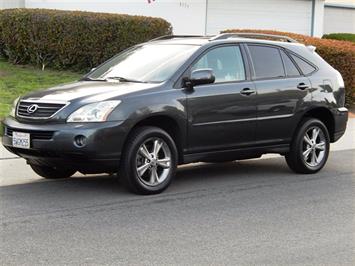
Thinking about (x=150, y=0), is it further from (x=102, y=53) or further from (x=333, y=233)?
(x=333, y=233)

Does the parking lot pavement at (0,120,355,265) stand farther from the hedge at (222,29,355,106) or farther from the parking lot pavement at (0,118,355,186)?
the hedge at (222,29,355,106)

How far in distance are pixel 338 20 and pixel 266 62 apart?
20.0 meters

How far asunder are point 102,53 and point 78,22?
0.89 m

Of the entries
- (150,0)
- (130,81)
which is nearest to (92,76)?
(130,81)

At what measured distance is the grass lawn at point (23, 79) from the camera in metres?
14.1

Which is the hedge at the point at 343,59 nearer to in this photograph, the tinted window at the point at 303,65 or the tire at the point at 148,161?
the tinted window at the point at 303,65

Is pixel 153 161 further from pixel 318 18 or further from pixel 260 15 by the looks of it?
pixel 318 18

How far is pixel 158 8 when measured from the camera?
20406 mm

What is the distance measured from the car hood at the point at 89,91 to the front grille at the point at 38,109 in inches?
2.8

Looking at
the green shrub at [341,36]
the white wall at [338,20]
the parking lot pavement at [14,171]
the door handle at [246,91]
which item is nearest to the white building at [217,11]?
the green shrub at [341,36]

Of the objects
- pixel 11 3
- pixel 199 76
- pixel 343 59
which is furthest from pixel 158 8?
pixel 199 76

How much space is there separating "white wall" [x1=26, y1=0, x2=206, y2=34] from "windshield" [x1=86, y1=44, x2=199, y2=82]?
11.1 m

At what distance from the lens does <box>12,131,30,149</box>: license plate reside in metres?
7.28

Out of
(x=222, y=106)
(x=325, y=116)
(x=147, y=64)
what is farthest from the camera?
(x=325, y=116)
